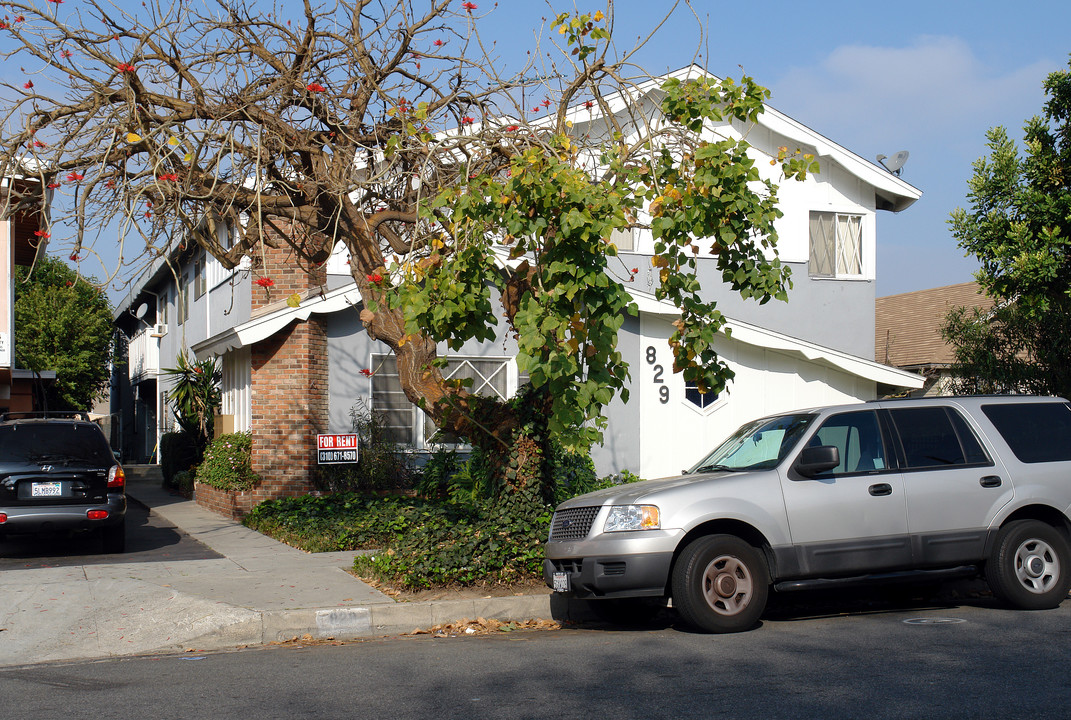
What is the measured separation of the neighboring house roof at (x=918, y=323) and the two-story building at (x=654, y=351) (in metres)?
3.60

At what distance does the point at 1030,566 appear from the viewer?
327 inches

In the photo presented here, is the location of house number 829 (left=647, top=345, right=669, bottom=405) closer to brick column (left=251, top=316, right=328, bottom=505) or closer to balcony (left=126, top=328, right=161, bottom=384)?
brick column (left=251, top=316, right=328, bottom=505)

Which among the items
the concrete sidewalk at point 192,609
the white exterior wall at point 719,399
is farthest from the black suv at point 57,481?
the white exterior wall at point 719,399

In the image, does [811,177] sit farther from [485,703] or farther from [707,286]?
[485,703]

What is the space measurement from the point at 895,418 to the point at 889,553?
1200mm

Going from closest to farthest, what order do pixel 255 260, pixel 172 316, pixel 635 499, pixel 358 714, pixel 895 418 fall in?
pixel 358 714 < pixel 635 499 < pixel 895 418 < pixel 255 260 < pixel 172 316

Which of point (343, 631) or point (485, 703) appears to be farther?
point (343, 631)

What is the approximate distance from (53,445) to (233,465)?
420 centimetres

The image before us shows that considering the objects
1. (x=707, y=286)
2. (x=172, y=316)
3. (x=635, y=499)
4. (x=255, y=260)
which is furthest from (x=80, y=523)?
(x=172, y=316)

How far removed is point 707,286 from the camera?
1859cm

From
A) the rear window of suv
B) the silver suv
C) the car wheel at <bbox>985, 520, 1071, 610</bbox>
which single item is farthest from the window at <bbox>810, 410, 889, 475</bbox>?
the car wheel at <bbox>985, 520, 1071, 610</bbox>

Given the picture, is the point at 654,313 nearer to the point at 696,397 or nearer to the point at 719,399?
the point at 696,397

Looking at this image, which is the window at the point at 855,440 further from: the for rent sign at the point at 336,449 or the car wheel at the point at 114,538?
the car wheel at the point at 114,538

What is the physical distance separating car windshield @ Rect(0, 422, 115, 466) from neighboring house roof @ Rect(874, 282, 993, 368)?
1637 centimetres
